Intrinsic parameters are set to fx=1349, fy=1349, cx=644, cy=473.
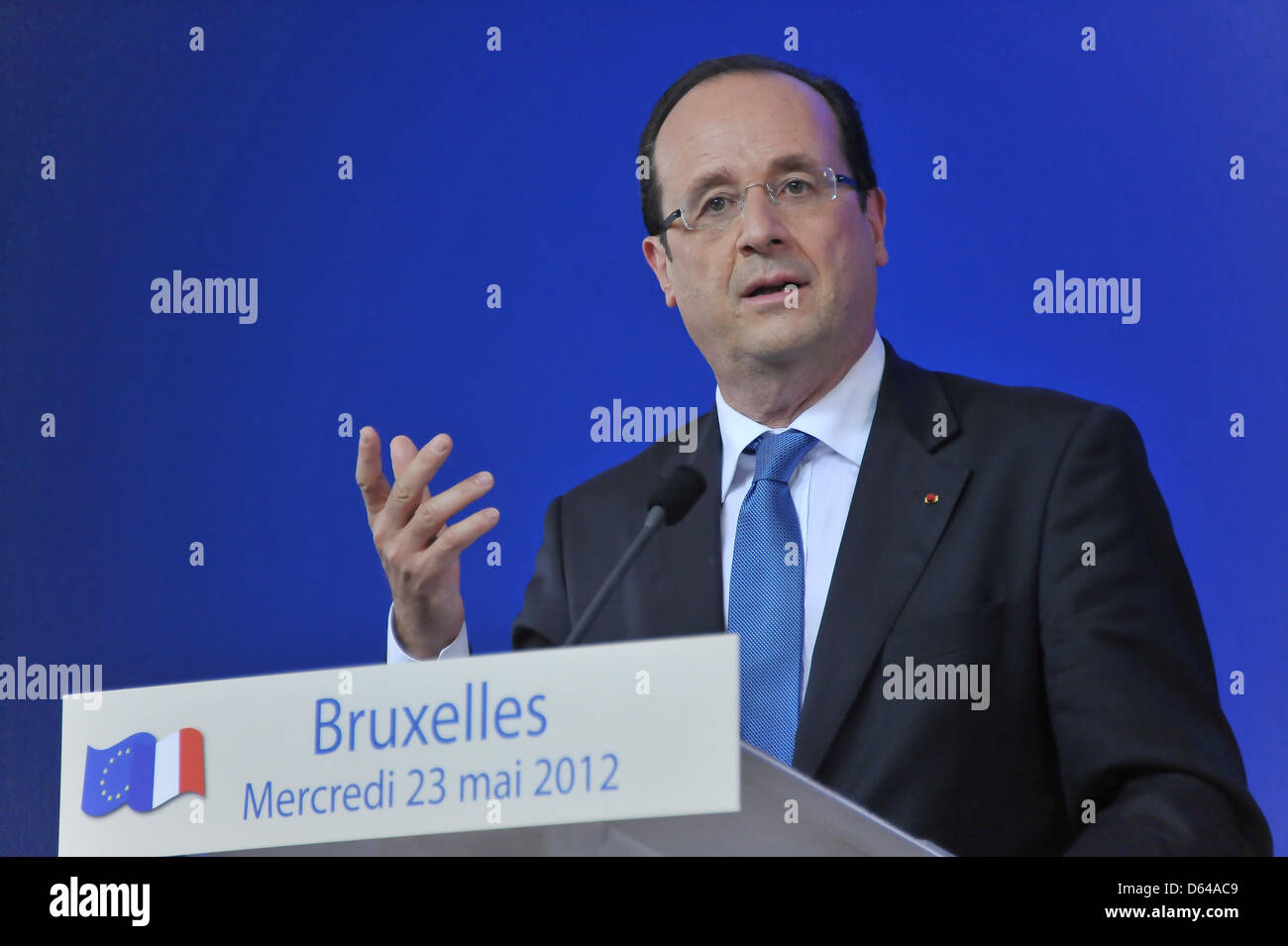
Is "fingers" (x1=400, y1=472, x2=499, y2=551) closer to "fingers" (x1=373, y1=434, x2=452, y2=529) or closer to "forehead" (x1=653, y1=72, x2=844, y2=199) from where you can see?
"fingers" (x1=373, y1=434, x2=452, y2=529)

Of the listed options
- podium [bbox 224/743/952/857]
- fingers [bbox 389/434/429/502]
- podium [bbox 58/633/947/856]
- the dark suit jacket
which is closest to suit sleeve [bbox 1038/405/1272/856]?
the dark suit jacket

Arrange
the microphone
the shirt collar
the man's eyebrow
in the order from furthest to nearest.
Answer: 1. the man's eyebrow
2. the shirt collar
3. the microphone

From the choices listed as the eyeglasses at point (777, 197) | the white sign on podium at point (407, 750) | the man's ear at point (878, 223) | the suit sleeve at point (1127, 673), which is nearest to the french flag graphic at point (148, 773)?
the white sign on podium at point (407, 750)

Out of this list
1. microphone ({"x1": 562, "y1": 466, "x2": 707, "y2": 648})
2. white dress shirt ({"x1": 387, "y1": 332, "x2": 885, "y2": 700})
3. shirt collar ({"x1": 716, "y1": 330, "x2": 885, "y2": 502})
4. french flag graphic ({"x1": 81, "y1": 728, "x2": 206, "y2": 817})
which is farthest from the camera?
shirt collar ({"x1": 716, "y1": 330, "x2": 885, "y2": 502})

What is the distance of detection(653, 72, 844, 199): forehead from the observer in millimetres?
2342

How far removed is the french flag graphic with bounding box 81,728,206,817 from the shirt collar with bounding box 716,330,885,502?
109 cm

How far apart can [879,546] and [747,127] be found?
79 cm

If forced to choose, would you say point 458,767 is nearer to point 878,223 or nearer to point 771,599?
point 771,599

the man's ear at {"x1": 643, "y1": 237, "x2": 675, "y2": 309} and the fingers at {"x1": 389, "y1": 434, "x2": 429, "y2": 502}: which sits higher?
the man's ear at {"x1": 643, "y1": 237, "x2": 675, "y2": 309}

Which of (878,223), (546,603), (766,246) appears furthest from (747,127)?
(546,603)

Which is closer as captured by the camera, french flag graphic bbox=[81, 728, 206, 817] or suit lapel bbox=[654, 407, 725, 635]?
french flag graphic bbox=[81, 728, 206, 817]
